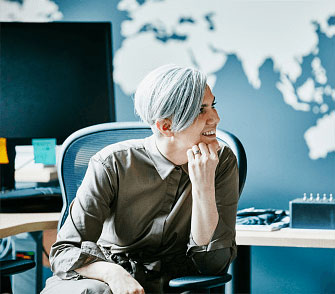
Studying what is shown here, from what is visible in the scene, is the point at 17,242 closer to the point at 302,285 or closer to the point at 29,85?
the point at 29,85

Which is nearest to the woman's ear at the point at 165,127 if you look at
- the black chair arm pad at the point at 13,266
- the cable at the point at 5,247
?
the black chair arm pad at the point at 13,266

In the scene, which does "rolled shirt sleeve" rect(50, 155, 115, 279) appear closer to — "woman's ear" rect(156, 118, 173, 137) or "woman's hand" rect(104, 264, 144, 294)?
"woman's hand" rect(104, 264, 144, 294)

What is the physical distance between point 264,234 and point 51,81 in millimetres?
1056

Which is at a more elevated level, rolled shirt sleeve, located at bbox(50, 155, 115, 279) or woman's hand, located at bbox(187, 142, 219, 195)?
woman's hand, located at bbox(187, 142, 219, 195)

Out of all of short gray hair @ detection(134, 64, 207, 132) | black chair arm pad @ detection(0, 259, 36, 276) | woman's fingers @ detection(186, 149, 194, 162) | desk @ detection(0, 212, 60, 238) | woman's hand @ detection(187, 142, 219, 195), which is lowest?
black chair arm pad @ detection(0, 259, 36, 276)

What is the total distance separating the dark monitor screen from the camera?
7.52 ft

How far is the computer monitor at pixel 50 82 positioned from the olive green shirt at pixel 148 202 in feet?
2.31

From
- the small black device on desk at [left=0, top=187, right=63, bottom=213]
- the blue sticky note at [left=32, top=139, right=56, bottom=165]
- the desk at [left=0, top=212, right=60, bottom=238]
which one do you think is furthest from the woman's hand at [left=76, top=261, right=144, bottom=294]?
the blue sticky note at [left=32, top=139, right=56, bottom=165]

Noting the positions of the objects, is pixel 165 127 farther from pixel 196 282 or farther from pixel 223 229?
pixel 196 282

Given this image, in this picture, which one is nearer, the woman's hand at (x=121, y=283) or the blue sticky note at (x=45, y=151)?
the woman's hand at (x=121, y=283)

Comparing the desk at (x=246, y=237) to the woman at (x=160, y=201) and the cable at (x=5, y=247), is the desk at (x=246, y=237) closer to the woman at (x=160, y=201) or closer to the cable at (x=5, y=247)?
the woman at (x=160, y=201)

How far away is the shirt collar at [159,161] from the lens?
1.63 metres

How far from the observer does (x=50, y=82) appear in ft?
7.55

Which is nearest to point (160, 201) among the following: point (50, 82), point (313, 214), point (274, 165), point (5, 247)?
point (313, 214)
